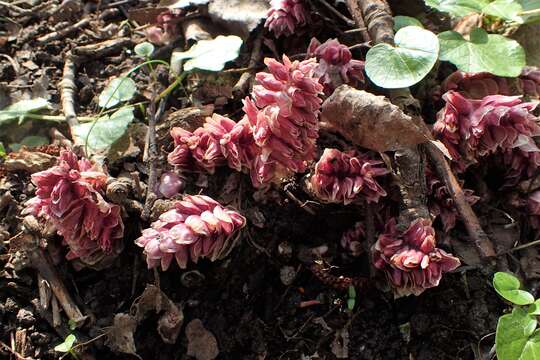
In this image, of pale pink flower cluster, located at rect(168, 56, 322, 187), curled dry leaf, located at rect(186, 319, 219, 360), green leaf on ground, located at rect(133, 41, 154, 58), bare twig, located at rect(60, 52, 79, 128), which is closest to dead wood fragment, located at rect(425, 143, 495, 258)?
pale pink flower cluster, located at rect(168, 56, 322, 187)

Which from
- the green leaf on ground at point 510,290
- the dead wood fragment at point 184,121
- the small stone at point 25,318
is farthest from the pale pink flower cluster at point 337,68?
the small stone at point 25,318

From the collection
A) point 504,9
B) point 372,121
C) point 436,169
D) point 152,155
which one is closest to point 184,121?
point 152,155

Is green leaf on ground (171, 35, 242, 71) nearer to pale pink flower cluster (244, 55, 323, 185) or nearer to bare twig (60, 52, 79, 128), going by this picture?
pale pink flower cluster (244, 55, 323, 185)

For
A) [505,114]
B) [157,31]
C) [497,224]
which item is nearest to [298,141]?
[505,114]

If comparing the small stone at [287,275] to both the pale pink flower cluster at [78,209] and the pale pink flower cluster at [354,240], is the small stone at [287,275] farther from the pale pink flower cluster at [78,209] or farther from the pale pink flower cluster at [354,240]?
the pale pink flower cluster at [78,209]

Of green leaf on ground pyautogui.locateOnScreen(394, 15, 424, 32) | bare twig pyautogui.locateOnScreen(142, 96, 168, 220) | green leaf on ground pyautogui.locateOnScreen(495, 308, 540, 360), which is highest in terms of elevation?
green leaf on ground pyautogui.locateOnScreen(394, 15, 424, 32)

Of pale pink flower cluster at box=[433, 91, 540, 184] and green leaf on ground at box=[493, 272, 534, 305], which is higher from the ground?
pale pink flower cluster at box=[433, 91, 540, 184]

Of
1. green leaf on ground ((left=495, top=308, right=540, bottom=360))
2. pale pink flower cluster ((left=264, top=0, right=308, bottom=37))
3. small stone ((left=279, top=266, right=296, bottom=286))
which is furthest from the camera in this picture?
pale pink flower cluster ((left=264, top=0, right=308, bottom=37))

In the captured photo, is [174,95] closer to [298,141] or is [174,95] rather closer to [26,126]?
[26,126]
